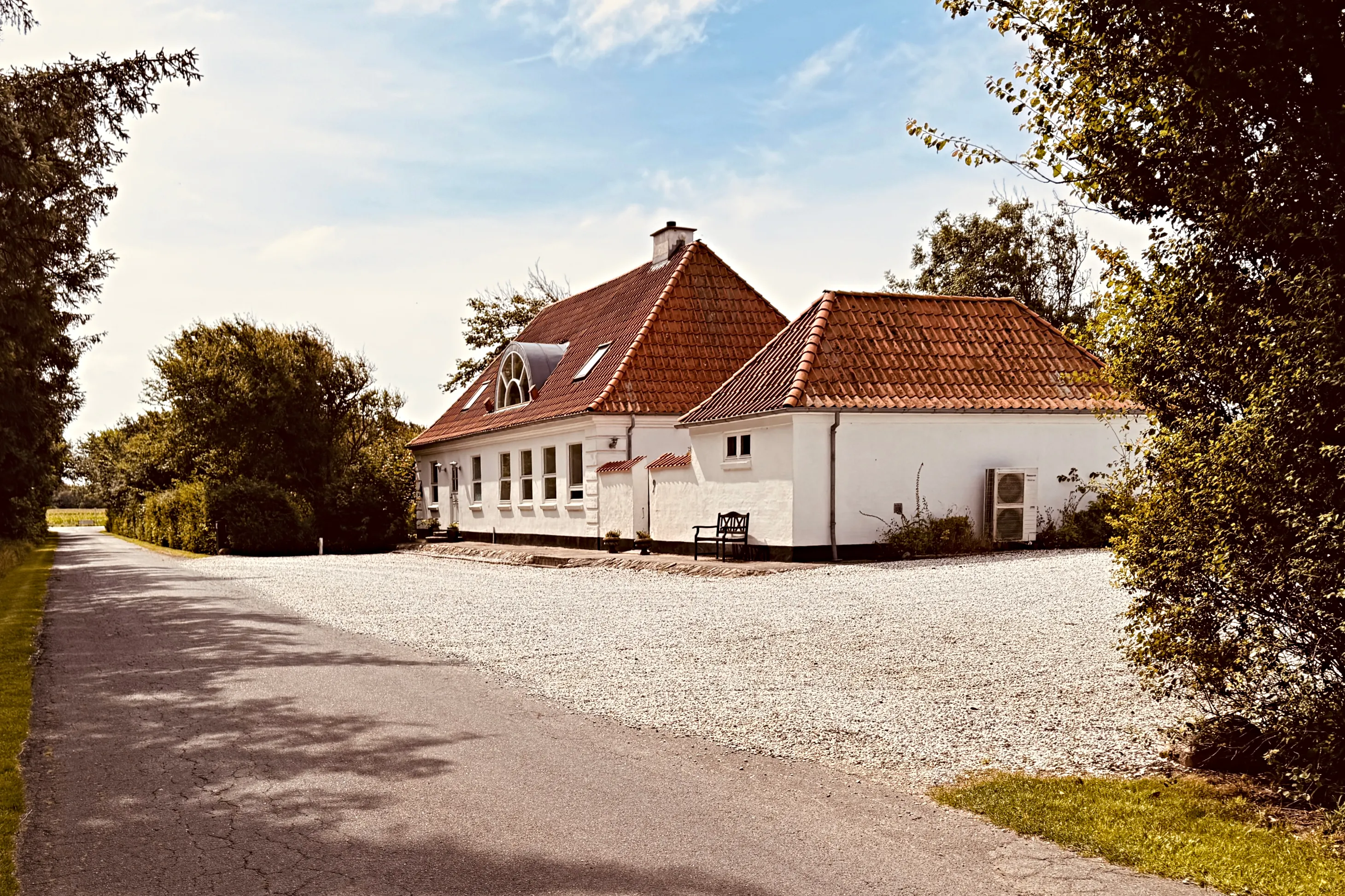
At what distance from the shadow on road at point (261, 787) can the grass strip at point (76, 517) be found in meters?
100

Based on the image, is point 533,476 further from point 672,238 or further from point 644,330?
point 672,238

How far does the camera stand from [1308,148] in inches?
204

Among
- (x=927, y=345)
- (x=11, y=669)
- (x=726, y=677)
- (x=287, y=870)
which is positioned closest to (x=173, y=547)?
(x=927, y=345)

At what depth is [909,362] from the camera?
22391mm

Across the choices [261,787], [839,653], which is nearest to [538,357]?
[839,653]

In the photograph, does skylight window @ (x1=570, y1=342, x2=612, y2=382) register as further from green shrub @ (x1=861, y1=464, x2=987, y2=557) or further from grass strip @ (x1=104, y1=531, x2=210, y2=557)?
grass strip @ (x1=104, y1=531, x2=210, y2=557)

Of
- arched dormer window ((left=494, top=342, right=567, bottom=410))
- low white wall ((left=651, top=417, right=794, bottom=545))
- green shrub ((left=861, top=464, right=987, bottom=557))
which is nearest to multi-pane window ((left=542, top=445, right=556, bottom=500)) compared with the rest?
arched dormer window ((left=494, top=342, right=567, bottom=410))

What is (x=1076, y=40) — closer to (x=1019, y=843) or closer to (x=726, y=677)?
(x=1019, y=843)

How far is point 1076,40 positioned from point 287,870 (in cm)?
577

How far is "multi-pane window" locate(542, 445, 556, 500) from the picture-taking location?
29.3 metres

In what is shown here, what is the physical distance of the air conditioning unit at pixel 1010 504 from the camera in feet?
69.9

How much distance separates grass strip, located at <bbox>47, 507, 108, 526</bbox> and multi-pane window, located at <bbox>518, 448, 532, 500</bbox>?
81.6 meters

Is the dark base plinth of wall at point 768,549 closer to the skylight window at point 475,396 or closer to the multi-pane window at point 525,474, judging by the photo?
the multi-pane window at point 525,474

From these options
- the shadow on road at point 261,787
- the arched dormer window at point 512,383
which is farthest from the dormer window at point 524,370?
the shadow on road at point 261,787
